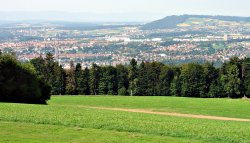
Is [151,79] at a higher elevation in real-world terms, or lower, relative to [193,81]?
lower

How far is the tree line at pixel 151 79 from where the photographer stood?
336 ft

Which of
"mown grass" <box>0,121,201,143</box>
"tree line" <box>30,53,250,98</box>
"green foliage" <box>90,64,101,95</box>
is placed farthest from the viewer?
"green foliage" <box>90,64,101,95</box>

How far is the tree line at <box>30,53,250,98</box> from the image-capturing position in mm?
102519

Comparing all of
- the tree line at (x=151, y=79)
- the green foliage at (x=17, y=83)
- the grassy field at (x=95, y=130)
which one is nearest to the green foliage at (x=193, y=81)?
the tree line at (x=151, y=79)

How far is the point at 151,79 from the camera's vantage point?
362ft

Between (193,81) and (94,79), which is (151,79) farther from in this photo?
(94,79)

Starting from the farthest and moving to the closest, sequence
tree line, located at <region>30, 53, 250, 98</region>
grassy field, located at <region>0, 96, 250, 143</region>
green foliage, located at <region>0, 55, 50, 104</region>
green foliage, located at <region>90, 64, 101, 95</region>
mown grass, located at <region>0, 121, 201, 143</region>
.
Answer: green foliage, located at <region>90, 64, 101, 95</region> → tree line, located at <region>30, 53, 250, 98</region> → green foliage, located at <region>0, 55, 50, 104</region> → grassy field, located at <region>0, 96, 250, 143</region> → mown grass, located at <region>0, 121, 201, 143</region>

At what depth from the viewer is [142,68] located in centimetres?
11225

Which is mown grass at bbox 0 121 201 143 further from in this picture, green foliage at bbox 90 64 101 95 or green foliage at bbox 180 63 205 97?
green foliage at bbox 90 64 101 95

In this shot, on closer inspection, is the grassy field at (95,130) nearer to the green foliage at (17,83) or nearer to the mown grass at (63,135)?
the mown grass at (63,135)

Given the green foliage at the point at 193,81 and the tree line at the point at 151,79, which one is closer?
the tree line at the point at 151,79

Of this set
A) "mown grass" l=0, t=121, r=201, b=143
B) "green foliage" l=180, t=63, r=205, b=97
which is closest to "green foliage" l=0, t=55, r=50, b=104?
"mown grass" l=0, t=121, r=201, b=143

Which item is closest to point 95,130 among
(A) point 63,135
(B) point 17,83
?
(A) point 63,135

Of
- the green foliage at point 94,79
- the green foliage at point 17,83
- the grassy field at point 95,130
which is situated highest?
the grassy field at point 95,130
